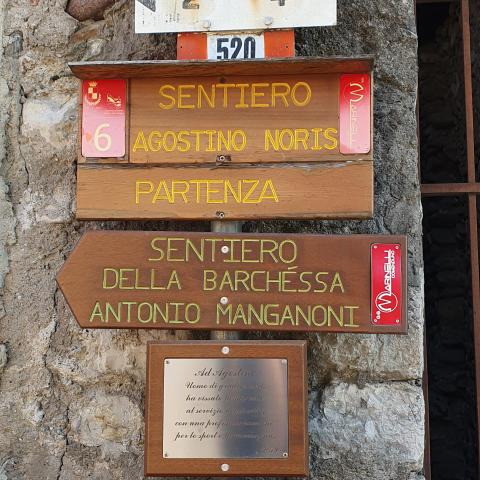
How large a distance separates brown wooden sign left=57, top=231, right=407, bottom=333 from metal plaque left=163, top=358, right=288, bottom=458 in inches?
3.8

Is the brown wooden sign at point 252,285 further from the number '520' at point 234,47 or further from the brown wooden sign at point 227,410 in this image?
the number '520' at point 234,47

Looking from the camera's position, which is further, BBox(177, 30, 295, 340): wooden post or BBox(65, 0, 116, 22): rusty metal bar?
BBox(65, 0, 116, 22): rusty metal bar

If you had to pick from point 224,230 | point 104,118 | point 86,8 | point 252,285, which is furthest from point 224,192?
point 86,8

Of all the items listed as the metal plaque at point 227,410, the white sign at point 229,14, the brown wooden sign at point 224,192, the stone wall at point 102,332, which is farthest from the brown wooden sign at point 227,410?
the white sign at point 229,14

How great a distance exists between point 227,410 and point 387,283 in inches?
17.1

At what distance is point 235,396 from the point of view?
1.38m

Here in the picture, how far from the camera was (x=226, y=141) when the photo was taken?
1.41m

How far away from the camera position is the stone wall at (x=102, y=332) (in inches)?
59.4

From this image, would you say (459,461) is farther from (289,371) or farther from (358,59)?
(358,59)

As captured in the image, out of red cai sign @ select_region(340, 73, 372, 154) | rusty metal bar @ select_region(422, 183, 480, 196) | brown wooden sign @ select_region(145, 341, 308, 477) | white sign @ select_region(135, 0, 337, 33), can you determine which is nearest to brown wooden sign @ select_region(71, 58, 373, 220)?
red cai sign @ select_region(340, 73, 372, 154)

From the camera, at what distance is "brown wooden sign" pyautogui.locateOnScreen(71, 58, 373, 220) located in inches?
54.6

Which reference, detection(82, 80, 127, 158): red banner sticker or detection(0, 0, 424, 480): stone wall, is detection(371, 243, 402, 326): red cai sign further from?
detection(82, 80, 127, 158): red banner sticker

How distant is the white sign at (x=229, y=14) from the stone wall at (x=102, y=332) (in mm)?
183

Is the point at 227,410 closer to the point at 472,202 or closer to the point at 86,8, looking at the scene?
the point at 472,202
